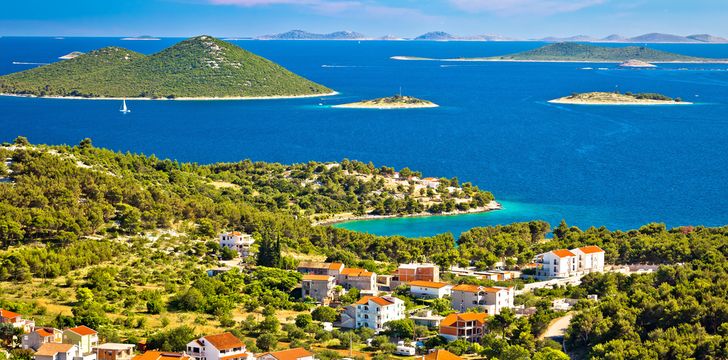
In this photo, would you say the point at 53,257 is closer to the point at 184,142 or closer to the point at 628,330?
the point at 628,330

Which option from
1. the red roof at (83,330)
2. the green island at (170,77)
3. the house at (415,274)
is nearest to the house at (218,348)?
the red roof at (83,330)

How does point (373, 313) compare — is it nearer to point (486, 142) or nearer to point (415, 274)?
point (415, 274)

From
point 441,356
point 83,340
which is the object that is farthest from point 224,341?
point 441,356

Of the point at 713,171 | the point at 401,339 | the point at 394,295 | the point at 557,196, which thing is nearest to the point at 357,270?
the point at 394,295

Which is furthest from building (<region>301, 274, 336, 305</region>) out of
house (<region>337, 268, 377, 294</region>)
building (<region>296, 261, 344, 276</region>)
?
building (<region>296, 261, 344, 276</region>)

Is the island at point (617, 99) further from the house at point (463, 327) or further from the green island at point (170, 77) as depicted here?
the house at point (463, 327)

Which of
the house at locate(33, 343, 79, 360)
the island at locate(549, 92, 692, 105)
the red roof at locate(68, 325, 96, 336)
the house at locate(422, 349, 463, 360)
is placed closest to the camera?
the house at locate(33, 343, 79, 360)

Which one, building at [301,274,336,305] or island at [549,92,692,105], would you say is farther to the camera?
island at [549,92,692,105]

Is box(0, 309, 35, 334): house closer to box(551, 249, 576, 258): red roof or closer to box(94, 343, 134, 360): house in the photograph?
box(94, 343, 134, 360): house
